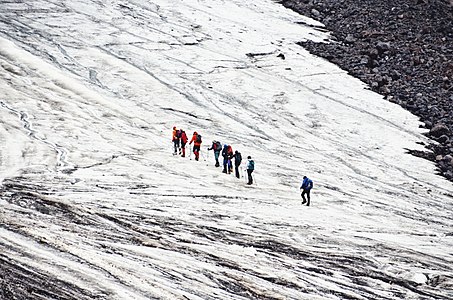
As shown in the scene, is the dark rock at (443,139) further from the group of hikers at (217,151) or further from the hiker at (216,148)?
the hiker at (216,148)

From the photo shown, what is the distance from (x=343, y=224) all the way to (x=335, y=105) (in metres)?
18.0

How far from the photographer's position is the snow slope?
1530 cm

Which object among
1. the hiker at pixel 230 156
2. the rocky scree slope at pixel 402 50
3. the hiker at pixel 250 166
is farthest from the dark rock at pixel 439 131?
the hiker at pixel 250 166

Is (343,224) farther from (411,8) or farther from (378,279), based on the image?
(411,8)

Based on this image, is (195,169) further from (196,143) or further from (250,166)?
(250,166)

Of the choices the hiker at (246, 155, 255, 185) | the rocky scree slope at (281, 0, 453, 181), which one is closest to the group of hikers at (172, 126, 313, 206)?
the hiker at (246, 155, 255, 185)

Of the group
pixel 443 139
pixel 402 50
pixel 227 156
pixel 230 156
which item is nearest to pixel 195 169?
pixel 227 156

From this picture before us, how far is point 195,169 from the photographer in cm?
2400

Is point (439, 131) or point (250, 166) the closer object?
point (250, 166)

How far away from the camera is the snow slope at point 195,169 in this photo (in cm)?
1530

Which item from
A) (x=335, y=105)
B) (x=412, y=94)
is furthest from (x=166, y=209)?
(x=412, y=94)

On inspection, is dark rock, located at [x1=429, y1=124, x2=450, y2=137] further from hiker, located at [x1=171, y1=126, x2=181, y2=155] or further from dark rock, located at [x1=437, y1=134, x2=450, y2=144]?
hiker, located at [x1=171, y1=126, x2=181, y2=155]

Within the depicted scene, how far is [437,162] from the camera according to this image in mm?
31016

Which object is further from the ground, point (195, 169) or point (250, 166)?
point (250, 166)
